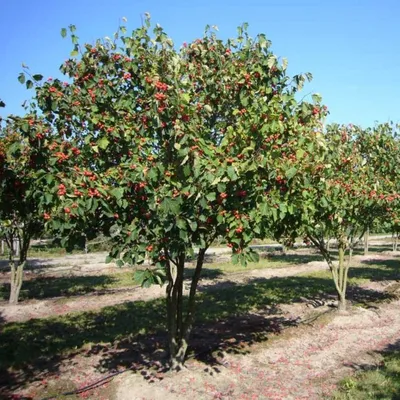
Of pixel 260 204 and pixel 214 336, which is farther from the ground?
pixel 260 204

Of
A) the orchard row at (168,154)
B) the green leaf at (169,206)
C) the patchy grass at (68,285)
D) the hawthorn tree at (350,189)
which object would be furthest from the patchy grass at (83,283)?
the green leaf at (169,206)

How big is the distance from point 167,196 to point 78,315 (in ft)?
36.0

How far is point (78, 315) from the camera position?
47.8 ft

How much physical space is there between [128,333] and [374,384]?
721cm

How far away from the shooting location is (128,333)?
38.9 ft

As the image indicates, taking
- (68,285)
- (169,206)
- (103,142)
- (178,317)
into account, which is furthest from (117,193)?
(68,285)

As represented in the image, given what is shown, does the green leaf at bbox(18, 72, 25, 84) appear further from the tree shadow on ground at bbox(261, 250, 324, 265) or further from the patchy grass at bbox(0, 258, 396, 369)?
the tree shadow on ground at bbox(261, 250, 324, 265)

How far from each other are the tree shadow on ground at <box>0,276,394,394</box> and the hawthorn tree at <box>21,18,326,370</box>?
13.7 feet

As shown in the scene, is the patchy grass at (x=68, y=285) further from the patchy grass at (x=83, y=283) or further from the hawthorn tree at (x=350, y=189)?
the hawthorn tree at (x=350, y=189)

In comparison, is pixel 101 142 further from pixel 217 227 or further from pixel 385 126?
pixel 385 126

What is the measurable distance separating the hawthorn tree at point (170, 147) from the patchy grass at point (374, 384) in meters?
3.68

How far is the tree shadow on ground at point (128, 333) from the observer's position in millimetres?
9406

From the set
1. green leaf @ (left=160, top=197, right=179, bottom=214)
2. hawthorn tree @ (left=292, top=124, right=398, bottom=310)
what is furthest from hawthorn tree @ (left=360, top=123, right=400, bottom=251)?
green leaf @ (left=160, top=197, right=179, bottom=214)

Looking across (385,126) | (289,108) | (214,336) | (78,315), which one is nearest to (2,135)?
(78,315)
